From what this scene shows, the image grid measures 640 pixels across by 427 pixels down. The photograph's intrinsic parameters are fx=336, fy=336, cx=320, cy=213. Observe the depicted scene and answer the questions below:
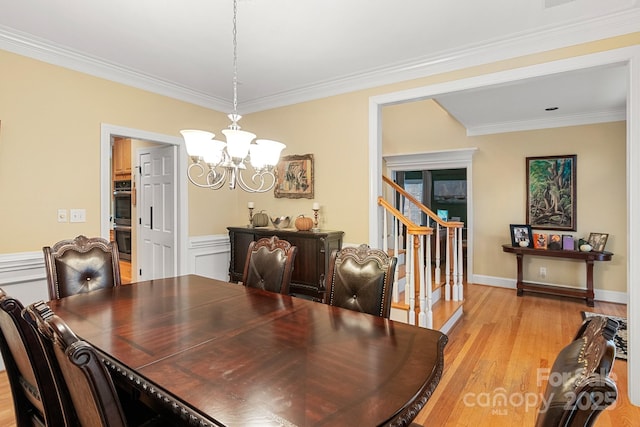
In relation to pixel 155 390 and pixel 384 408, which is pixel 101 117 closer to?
Result: pixel 155 390

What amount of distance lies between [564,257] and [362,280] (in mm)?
4186

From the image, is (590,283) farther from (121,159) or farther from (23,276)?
(121,159)

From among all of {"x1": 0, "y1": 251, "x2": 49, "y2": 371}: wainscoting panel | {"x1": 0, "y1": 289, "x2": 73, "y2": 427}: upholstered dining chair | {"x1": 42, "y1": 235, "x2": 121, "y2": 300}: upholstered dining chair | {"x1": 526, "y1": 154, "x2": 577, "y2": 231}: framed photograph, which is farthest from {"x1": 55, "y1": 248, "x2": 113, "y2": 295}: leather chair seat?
{"x1": 526, "y1": 154, "x2": 577, "y2": 231}: framed photograph

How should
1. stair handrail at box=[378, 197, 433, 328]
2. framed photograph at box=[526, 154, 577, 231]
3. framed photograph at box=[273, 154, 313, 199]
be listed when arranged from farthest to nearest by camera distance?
1. framed photograph at box=[526, 154, 577, 231]
2. framed photograph at box=[273, 154, 313, 199]
3. stair handrail at box=[378, 197, 433, 328]

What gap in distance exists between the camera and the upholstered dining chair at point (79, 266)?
2.23 m

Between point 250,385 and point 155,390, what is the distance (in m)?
0.30

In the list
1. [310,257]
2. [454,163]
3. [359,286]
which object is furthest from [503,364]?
[454,163]

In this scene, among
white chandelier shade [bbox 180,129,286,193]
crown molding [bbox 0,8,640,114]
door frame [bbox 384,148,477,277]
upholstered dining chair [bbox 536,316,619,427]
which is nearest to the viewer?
upholstered dining chair [bbox 536,316,619,427]

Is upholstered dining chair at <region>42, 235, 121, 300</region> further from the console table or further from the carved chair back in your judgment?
the console table

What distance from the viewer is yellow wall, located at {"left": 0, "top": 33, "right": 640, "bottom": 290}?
Answer: 2715 mm

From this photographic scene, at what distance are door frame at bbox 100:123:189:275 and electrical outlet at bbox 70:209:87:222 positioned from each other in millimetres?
134

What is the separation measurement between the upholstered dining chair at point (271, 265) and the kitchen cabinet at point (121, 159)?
13.1 feet

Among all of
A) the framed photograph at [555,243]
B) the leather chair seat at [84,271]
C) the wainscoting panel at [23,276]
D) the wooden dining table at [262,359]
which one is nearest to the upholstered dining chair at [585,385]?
the wooden dining table at [262,359]

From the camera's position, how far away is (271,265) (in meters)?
2.45
